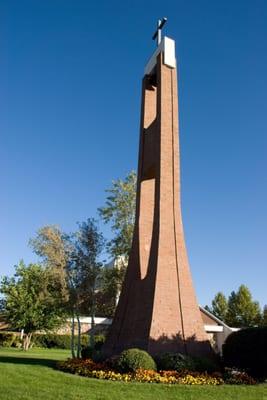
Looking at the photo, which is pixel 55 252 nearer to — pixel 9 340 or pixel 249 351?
pixel 249 351

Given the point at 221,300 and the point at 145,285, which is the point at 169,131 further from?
the point at 221,300

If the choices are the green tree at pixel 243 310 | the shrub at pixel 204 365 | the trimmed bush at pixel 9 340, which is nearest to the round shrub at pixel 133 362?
the shrub at pixel 204 365

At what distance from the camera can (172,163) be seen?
16.9m

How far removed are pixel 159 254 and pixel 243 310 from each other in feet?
118

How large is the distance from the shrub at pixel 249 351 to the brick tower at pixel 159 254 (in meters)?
1.19

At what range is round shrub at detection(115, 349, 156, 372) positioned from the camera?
1152 centimetres

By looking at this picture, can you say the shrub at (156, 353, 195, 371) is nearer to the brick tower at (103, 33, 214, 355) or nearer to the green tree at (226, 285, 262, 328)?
the brick tower at (103, 33, 214, 355)

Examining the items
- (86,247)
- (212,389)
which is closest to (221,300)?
(86,247)

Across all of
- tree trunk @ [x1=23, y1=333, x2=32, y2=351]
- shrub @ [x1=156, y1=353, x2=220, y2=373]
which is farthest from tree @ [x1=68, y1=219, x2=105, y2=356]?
tree trunk @ [x1=23, y1=333, x2=32, y2=351]

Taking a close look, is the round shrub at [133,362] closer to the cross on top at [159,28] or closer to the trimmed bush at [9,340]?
the cross on top at [159,28]

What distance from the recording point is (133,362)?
1157cm

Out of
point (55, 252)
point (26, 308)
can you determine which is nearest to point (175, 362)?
point (55, 252)

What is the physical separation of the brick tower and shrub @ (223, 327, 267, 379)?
1194 millimetres

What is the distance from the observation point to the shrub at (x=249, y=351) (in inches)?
472
